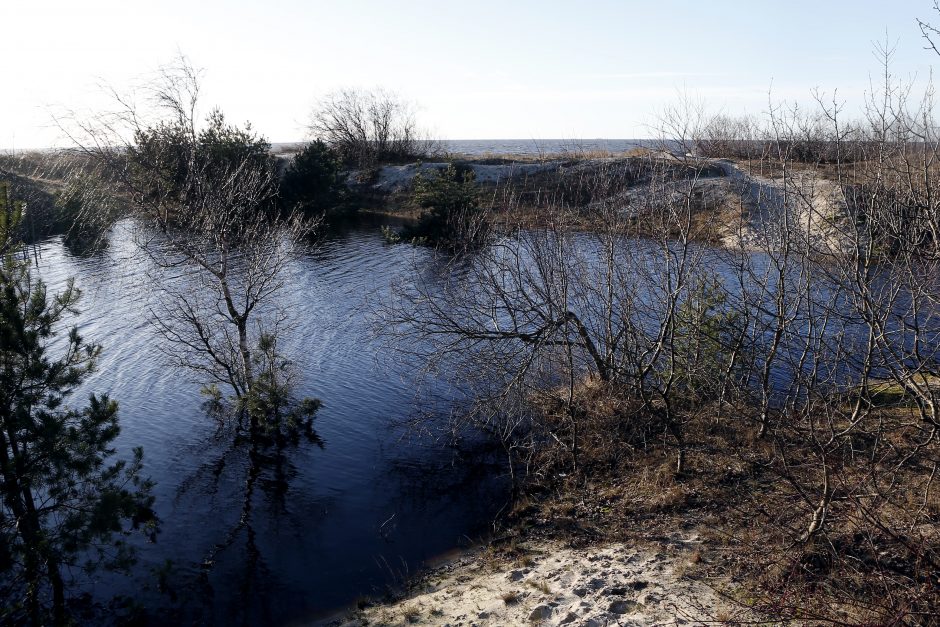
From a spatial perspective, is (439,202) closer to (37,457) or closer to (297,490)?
(297,490)

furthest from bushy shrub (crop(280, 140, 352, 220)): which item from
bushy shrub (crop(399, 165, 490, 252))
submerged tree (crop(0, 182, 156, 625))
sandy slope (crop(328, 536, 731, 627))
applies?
sandy slope (crop(328, 536, 731, 627))

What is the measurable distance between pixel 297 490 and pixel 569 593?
7.54m

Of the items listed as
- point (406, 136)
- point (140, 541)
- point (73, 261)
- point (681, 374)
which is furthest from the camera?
point (406, 136)

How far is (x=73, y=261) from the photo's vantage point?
104 ft

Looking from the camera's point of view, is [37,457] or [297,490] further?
[297,490]

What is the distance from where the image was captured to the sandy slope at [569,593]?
27.9 ft

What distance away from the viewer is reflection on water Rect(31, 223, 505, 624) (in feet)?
38.2

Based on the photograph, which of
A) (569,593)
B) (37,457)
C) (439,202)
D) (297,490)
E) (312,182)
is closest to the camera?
(37,457)

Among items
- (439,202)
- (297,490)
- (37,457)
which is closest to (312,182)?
(439,202)

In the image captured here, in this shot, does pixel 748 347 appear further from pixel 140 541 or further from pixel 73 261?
pixel 73 261

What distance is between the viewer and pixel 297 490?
14.8 meters

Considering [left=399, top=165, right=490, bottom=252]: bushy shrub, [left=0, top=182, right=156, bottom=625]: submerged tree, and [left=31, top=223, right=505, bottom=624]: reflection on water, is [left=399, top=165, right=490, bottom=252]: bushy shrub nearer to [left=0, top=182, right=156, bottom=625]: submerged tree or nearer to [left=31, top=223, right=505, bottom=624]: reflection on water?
[left=31, top=223, right=505, bottom=624]: reflection on water

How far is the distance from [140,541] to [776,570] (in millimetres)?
11360

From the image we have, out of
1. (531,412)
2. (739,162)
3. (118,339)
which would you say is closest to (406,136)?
(739,162)
